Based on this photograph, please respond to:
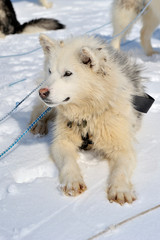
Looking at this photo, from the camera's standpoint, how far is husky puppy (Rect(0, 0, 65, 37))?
675cm

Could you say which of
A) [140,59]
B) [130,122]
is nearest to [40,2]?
[140,59]

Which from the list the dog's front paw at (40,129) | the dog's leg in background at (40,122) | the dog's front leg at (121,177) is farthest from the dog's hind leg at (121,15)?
the dog's front leg at (121,177)

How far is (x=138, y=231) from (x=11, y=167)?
1.17 metres

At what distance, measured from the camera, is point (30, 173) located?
7.88ft

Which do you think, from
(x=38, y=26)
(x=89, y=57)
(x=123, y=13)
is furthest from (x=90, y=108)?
(x=38, y=26)

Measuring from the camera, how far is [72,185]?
211cm

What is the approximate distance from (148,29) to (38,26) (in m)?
2.66

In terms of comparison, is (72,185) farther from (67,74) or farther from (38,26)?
(38,26)

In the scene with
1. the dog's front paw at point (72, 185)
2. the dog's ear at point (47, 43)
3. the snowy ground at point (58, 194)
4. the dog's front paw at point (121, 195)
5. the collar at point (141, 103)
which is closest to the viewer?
the snowy ground at point (58, 194)

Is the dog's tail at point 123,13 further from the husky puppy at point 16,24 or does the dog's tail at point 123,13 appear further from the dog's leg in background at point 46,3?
the dog's leg in background at point 46,3

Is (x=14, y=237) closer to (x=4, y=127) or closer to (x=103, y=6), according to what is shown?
(x=4, y=127)

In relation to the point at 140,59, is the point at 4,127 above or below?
below

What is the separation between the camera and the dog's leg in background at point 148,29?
5108 mm

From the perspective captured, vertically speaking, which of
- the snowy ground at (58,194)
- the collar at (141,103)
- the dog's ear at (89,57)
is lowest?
the snowy ground at (58,194)
